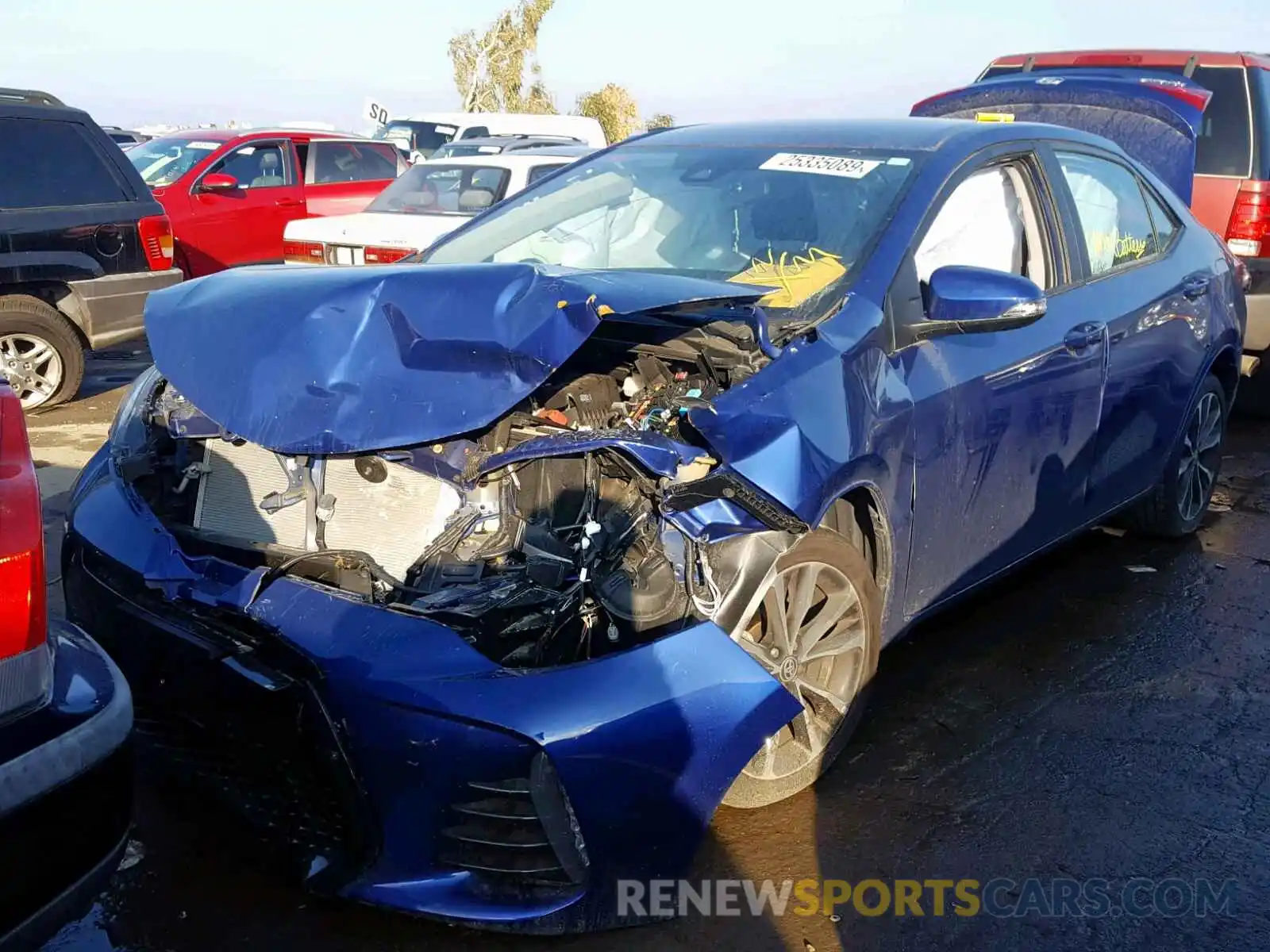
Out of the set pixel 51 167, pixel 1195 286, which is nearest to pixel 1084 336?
pixel 1195 286

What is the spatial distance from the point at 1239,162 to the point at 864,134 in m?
4.46

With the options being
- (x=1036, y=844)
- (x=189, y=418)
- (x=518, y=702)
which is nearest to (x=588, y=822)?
(x=518, y=702)

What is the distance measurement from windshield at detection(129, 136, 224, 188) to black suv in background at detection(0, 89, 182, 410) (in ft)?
11.5

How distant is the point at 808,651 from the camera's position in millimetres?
3023

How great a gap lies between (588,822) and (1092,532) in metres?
3.84

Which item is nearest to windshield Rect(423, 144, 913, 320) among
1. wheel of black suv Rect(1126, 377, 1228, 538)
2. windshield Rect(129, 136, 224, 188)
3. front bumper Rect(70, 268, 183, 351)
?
wheel of black suv Rect(1126, 377, 1228, 538)

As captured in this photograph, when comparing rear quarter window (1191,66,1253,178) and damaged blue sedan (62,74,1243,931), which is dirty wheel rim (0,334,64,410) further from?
rear quarter window (1191,66,1253,178)

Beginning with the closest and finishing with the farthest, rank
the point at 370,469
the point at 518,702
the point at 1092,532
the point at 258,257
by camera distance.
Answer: the point at 518,702
the point at 370,469
the point at 1092,532
the point at 258,257

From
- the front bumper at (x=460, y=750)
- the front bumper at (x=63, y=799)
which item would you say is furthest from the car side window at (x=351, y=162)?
the front bumper at (x=63, y=799)

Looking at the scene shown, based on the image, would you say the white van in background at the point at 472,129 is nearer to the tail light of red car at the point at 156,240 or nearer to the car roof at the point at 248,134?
the car roof at the point at 248,134

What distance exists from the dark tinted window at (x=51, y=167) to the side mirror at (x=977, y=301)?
19.3 ft

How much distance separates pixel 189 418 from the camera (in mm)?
3072

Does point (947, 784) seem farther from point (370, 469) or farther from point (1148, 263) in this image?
point (1148, 263)

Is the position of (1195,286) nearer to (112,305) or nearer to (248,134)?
(112,305)
